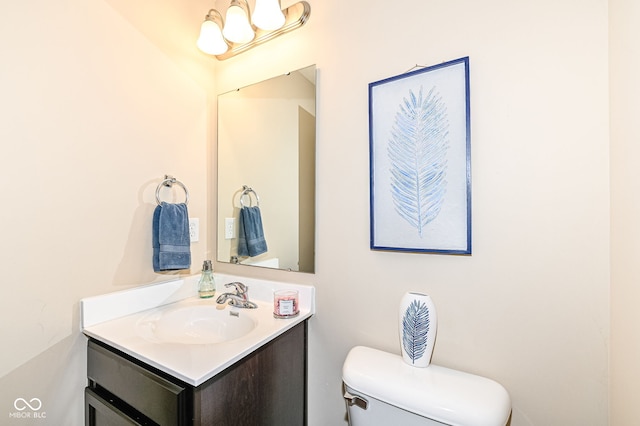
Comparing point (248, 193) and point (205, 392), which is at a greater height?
point (248, 193)

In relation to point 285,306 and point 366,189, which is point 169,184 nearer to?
point 285,306

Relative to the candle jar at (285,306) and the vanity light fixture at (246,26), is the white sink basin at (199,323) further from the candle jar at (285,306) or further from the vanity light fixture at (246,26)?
the vanity light fixture at (246,26)

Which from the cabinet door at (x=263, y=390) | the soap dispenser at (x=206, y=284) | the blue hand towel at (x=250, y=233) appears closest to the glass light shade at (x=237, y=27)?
the blue hand towel at (x=250, y=233)

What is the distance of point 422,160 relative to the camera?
0.92 m

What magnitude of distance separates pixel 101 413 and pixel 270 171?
1091mm

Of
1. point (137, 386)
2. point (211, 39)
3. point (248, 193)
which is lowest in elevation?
point (137, 386)

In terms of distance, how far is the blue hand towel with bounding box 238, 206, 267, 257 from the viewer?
1.34 metres

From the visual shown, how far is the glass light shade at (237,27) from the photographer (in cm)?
122

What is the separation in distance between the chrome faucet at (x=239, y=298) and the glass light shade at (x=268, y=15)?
45.3 inches

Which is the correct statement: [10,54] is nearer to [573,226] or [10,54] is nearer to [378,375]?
[378,375]

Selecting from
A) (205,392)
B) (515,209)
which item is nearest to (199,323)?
(205,392)

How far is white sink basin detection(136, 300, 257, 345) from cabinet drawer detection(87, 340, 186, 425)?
0.51 feet

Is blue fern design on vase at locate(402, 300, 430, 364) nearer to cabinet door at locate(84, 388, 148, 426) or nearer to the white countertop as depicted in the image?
the white countertop

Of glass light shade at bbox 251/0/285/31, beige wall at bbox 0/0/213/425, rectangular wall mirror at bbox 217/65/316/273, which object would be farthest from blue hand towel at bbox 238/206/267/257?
glass light shade at bbox 251/0/285/31
